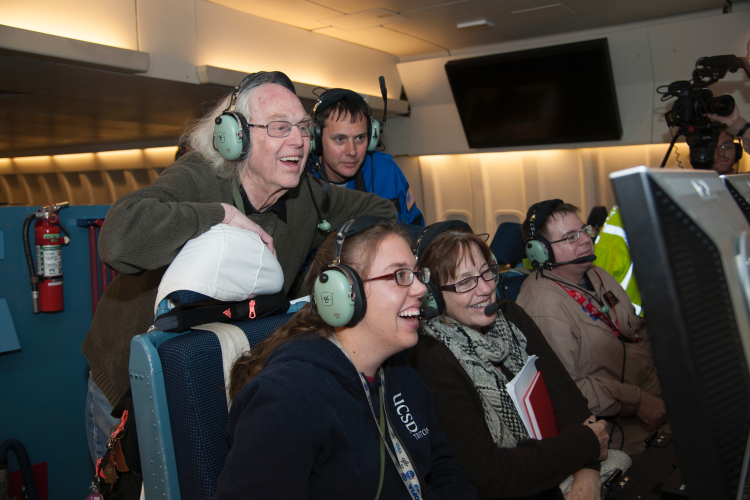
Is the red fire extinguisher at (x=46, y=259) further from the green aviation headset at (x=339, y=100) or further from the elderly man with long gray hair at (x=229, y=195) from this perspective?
the green aviation headset at (x=339, y=100)

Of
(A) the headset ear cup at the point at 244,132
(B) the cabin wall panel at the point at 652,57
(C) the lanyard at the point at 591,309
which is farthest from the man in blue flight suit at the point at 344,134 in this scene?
(B) the cabin wall panel at the point at 652,57

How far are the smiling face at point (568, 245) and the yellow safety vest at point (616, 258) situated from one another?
829 mm

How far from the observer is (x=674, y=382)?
0.56 metres

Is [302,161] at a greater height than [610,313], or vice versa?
[302,161]

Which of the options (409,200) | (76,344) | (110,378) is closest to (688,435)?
(110,378)

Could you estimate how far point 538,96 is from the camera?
5875 millimetres

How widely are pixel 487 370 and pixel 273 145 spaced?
1.14m

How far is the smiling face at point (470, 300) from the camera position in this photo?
2.05 meters

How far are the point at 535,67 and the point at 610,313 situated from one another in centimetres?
366

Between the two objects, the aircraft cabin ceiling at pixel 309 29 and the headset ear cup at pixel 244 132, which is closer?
the headset ear cup at pixel 244 132

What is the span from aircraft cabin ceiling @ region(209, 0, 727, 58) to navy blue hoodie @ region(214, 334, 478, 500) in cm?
390

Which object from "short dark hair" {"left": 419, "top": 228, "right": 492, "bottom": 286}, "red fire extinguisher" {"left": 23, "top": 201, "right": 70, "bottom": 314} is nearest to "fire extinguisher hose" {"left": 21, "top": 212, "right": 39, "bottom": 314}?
"red fire extinguisher" {"left": 23, "top": 201, "right": 70, "bottom": 314}

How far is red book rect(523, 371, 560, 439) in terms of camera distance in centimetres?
204

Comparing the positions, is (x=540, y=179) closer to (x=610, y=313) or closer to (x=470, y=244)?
(x=610, y=313)
